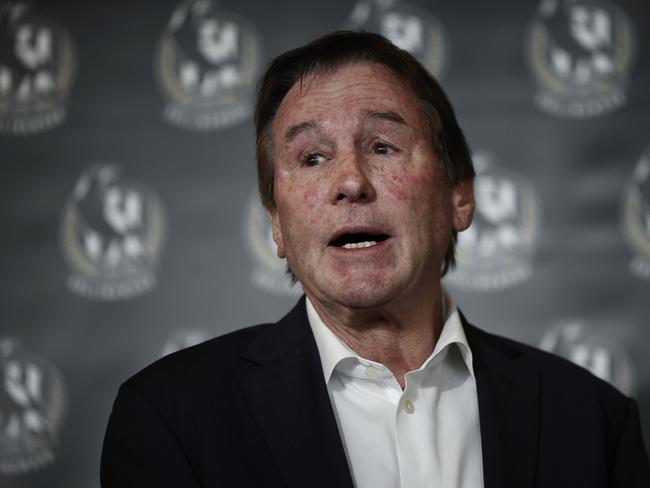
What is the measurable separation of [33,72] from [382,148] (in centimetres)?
198

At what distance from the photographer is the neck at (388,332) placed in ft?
4.98

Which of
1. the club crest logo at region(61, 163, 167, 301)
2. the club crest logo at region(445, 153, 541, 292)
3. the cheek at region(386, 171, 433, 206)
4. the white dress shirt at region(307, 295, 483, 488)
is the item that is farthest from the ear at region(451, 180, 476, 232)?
the club crest logo at region(61, 163, 167, 301)

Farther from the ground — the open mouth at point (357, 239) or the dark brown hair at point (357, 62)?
the dark brown hair at point (357, 62)

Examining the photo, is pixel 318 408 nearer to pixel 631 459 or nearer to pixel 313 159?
pixel 313 159

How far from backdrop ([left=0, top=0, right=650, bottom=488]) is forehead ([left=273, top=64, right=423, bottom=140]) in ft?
4.36

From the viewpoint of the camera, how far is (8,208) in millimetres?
2943

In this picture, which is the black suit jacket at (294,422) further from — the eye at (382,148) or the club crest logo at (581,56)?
the club crest logo at (581,56)

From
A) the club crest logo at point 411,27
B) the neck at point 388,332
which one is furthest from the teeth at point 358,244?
the club crest logo at point 411,27

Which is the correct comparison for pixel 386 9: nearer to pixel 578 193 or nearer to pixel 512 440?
pixel 578 193

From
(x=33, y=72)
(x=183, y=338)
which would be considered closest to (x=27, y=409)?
(x=183, y=338)

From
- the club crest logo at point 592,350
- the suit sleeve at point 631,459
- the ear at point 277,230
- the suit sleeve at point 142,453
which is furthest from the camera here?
the club crest logo at point 592,350

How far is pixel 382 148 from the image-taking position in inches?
59.6

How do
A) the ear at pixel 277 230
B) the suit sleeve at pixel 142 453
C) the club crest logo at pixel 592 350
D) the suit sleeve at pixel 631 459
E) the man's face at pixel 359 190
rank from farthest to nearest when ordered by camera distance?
the club crest logo at pixel 592 350, the ear at pixel 277 230, the suit sleeve at pixel 631 459, the man's face at pixel 359 190, the suit sleeve at pixel 142 453

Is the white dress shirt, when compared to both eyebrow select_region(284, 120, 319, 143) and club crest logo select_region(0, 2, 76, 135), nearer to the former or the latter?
eyebrow select_region(284, 120, 319, 143)
